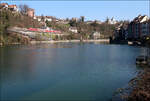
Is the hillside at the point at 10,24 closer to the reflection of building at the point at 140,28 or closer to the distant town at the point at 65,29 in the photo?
the distant town at the point at 65,29

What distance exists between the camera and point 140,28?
1474 inches

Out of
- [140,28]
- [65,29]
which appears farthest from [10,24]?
[65,29]

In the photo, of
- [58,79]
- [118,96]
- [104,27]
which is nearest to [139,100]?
[118,96]

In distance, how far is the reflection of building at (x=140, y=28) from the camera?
Answer: 3525 cm

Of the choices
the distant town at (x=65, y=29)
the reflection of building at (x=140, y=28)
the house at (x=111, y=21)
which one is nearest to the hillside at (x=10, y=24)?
the distant town at (x=65, y=29)

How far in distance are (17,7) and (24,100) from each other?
5890 centimetres

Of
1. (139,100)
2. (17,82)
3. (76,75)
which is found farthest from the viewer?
(76,75)

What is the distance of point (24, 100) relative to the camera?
21.1 ft

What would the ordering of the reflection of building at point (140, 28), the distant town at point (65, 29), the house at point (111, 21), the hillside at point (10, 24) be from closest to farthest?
the reflection of building at point (140, 28) → the distant town at point (65, 29) → the hillside at point (10, 24) → the house at point (111, 21)

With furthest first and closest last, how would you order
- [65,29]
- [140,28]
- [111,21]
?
[111,21] → [65,29] → [140,28]

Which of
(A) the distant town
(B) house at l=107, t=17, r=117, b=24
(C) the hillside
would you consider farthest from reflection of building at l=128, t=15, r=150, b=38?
(B) house at l=107, t=17, r=117, b=24

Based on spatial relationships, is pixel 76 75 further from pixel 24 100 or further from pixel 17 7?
pixel 17 7

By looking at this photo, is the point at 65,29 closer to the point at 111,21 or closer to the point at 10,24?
the point at 10,24

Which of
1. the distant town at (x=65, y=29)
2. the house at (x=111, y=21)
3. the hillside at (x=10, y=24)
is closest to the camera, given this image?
the distant town at (x=65, y=29)
